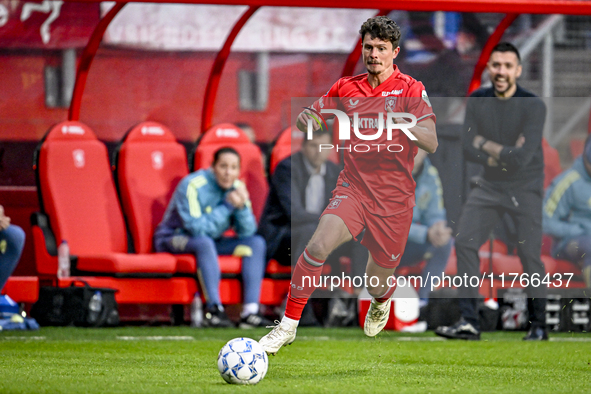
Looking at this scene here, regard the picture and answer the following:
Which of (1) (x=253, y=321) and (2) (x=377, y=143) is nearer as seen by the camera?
(2) (x=377, y=143)

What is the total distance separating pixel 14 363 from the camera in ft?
16.3

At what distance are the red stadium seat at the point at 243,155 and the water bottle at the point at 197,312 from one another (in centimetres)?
105

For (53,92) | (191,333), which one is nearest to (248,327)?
(191,333)

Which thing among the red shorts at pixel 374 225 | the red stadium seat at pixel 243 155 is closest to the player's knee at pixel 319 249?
the red shorts at pixel 374 225

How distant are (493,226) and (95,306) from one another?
274cm

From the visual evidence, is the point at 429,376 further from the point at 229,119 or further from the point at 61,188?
the point at 229,119

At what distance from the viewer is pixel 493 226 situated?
6984 millimetres

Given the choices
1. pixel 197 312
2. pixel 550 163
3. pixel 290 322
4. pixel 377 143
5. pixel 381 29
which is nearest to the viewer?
pixel 290 322

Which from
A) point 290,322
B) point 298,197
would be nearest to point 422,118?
point 290,322

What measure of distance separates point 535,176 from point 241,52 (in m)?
5.16

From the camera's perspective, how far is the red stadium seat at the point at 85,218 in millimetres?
7434

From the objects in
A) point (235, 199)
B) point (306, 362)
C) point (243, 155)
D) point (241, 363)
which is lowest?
point (306, 362)

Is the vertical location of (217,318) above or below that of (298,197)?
below

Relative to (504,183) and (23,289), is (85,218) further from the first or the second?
(504,183)
